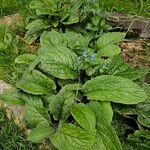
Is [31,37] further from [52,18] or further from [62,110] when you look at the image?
[62,110]

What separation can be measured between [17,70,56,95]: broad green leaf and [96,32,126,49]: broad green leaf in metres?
0.75

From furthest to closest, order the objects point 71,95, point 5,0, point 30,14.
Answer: point 5,0 < point 30,14 < point 71,95

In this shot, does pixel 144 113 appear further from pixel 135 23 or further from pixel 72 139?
pixel 135 23

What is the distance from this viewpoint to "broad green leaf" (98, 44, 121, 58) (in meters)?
3.67

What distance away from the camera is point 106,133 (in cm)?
298

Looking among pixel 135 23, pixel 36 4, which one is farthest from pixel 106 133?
pixel 36 4

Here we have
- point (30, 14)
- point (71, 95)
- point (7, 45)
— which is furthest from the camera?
point (30, 14)

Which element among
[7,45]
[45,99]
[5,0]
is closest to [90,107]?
[45,99]

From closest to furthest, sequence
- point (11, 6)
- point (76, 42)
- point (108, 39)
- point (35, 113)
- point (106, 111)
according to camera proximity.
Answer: point (106, 111) < point (35, 113) < point (76, 42) < point (108, 39) < point (11, 6)

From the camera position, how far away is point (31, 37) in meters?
4.34

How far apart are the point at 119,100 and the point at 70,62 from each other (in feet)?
1.89

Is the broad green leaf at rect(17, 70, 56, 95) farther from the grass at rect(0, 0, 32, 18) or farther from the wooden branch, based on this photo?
the grass at rect(0, 0, 32, 18)

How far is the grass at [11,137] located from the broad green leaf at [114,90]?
69 cm

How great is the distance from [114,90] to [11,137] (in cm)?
100
